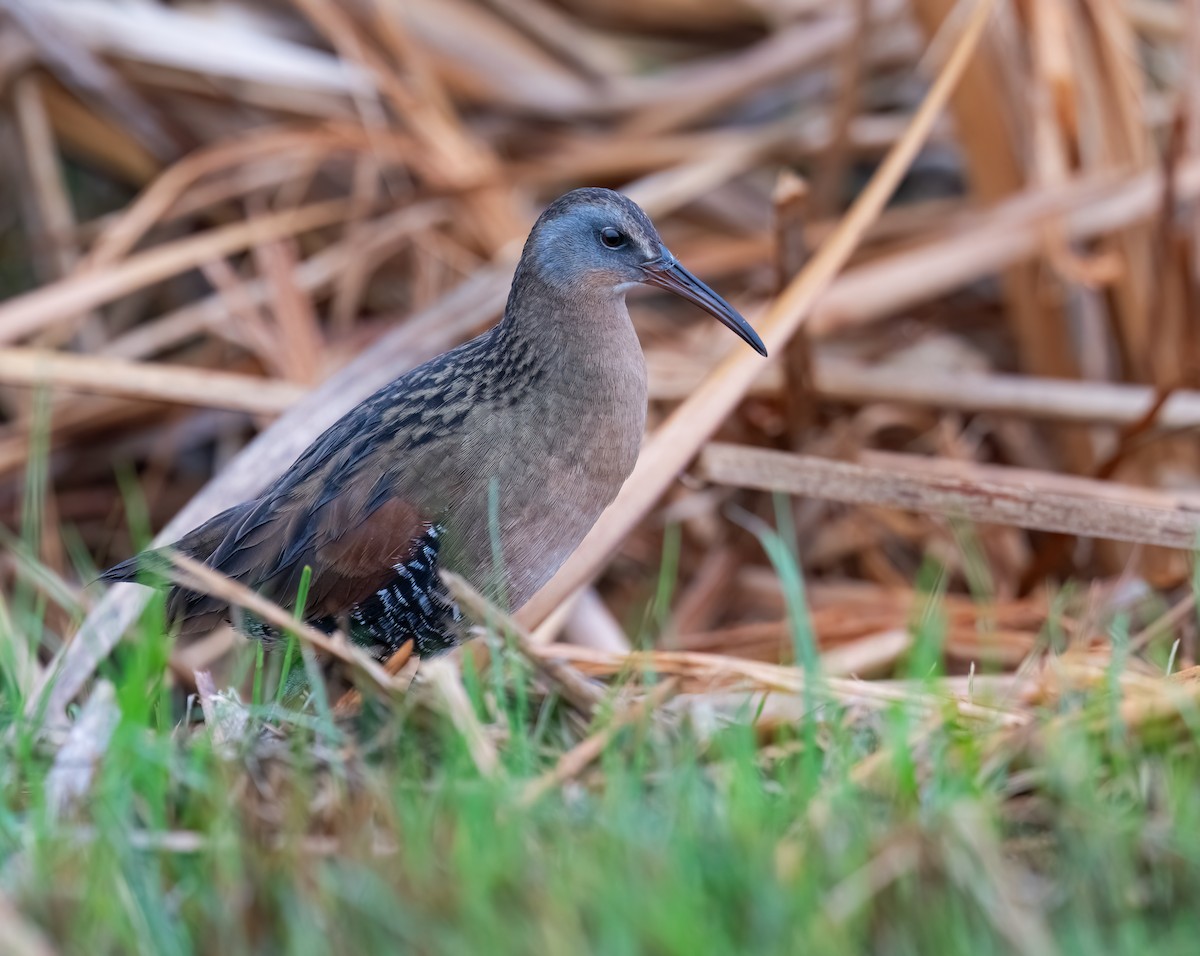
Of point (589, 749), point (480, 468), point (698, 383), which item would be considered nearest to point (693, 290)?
point (480, 468)

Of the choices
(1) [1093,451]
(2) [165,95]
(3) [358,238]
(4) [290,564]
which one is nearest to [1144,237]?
(1) [1093,451]

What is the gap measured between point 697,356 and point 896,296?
52cm

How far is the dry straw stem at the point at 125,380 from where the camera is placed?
3.19 m

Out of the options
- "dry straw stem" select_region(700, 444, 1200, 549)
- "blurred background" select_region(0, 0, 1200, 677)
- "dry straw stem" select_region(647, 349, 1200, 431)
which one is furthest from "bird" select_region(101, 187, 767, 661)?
"dry straw stem" select_region(647, 349, 1200, 431)

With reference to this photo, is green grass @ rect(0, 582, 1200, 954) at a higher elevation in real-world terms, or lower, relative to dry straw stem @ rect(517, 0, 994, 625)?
lower

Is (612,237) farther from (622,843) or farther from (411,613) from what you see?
(622,843)

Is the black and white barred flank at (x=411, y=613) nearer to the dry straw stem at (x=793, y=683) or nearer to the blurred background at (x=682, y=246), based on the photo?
the dry straw stem at (x=793, y=683)

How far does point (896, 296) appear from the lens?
12.4 ft

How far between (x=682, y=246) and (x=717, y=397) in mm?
1845

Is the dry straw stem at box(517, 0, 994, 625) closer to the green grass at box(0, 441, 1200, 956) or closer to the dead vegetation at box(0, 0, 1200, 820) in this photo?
the dead vegetation at box(0, 0, 1200, 820)

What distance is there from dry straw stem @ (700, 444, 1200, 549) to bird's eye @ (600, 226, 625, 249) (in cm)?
52

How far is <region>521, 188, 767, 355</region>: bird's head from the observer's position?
254 centimetres

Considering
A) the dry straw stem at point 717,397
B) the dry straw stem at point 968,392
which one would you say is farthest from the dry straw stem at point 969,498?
the dry straw stem at point 968,392

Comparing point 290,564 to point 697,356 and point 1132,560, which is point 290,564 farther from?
point 1132,560
